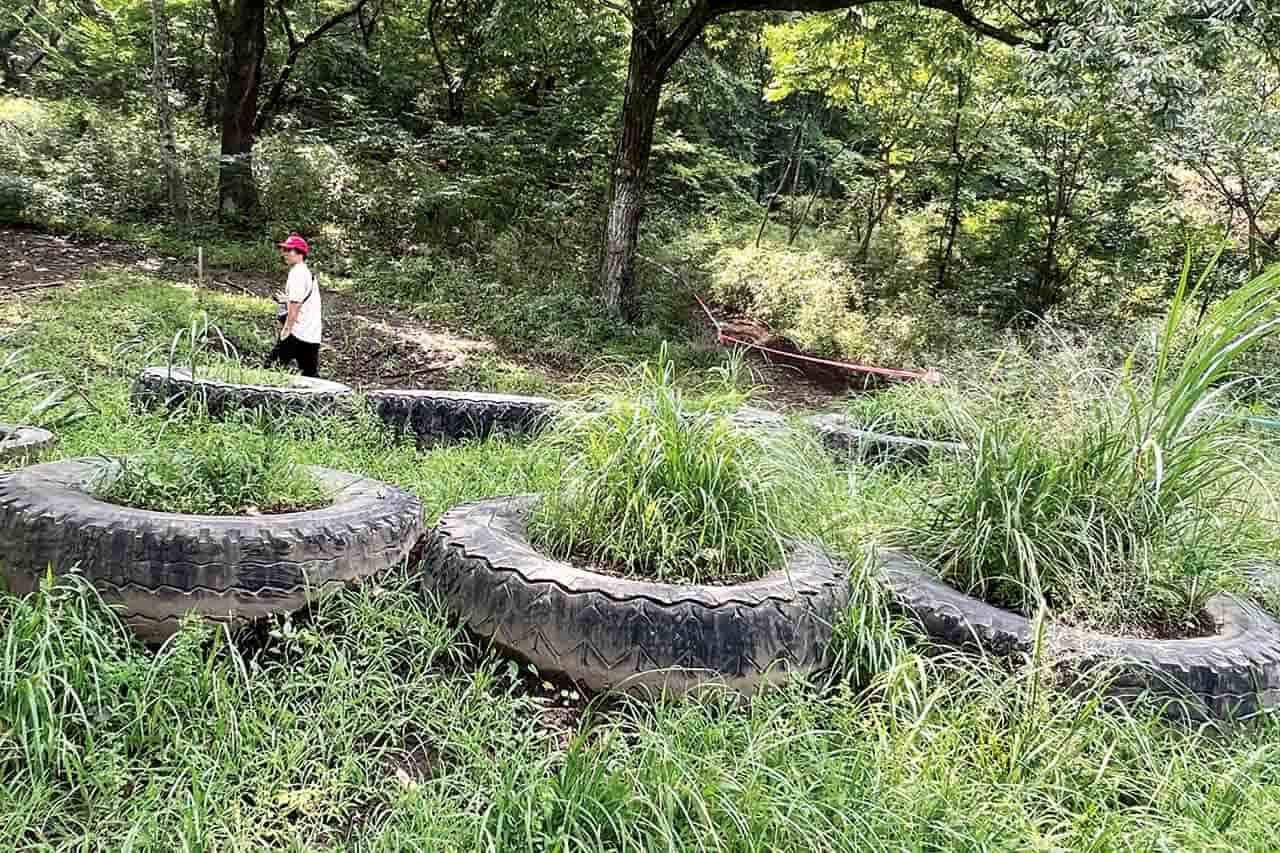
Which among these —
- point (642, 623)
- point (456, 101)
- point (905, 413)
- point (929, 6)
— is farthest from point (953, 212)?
Result: point (642, 623)

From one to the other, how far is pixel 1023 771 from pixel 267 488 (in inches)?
94.6

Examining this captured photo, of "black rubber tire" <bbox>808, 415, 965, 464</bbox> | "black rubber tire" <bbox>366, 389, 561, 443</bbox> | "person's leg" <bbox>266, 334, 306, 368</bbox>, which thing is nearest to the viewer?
"black rubber tire" <bbox>808, 415, 965, 464</bbox>

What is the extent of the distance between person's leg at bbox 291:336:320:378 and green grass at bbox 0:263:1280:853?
386cm

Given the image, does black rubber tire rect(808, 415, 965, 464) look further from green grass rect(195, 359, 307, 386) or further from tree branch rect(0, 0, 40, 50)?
tree branch rect(0, 0, 40, 50)

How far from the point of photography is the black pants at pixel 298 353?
5.84 meters

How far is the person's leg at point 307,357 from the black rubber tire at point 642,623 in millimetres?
3987

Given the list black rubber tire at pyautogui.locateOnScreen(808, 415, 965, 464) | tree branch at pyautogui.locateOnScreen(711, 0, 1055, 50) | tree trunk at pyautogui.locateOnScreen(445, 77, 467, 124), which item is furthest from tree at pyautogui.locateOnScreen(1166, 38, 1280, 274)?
tree trunk at pyautogui.locateOnScreen(445, 77, 467, 124)

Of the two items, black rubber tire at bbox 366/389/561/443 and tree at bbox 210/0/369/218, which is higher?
tree at bbox 210/0/369/218

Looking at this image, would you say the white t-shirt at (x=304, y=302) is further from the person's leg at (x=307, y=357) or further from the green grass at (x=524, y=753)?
the green grass at (x=524, y=753)

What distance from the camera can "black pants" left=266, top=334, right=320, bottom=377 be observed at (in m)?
5.84

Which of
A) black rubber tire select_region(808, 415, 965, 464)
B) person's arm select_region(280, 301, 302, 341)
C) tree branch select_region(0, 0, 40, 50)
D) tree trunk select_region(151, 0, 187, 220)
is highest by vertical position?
tree branch select_region(0, 0, 40, 50)

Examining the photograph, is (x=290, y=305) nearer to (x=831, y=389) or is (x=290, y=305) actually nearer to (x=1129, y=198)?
(x=831, y=389)

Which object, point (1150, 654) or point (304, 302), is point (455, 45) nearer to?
point (304, 302)

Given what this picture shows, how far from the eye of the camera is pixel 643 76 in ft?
31.6
